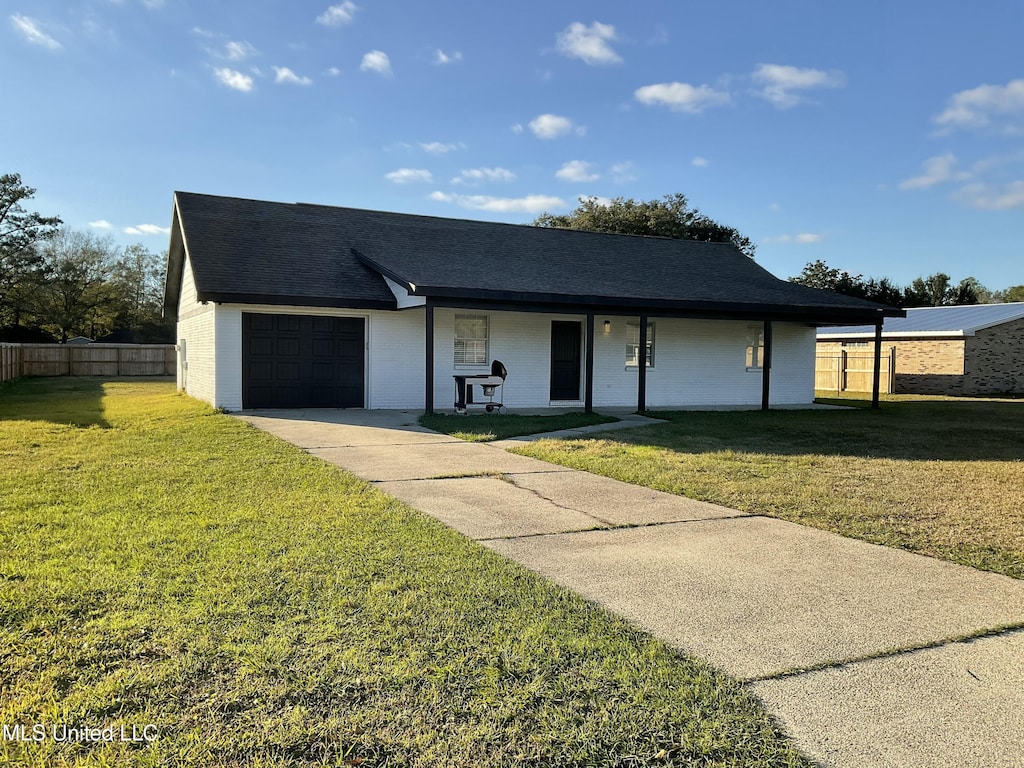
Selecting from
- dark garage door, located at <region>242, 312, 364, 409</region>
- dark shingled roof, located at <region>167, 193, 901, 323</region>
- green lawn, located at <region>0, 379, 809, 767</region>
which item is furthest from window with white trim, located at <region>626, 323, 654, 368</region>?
green lawn, located at <region>0, 379, 809, 767</region>

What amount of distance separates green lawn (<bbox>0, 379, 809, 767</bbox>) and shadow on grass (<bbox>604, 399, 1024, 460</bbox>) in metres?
6.43

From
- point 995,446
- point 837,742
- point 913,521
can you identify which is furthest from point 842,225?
point 837,742

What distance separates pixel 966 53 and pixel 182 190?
19183 mm

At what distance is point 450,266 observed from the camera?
51.6ft

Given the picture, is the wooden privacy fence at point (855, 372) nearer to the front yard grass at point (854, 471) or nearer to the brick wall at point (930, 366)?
the brick wall at point (930, 366)

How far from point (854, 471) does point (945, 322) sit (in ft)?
69.9

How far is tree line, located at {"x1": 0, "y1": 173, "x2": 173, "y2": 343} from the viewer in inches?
1511

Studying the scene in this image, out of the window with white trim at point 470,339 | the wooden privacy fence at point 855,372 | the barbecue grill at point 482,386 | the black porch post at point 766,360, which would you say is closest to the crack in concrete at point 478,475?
the barbecue grill at point 482,386

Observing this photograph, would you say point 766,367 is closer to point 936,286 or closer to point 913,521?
point 913,521

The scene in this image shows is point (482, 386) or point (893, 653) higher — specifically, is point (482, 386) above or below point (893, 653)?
above

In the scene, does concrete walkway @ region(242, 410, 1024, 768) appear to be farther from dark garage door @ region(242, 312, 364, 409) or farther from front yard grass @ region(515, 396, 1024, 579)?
dark garage door @ region(242, 312, 364, 409)

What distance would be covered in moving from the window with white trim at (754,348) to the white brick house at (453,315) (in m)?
0.03

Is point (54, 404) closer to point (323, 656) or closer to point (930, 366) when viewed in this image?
point (323, 656)

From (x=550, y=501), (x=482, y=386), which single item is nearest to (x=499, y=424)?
(x=482, y=386)
